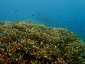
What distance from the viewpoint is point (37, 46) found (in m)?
7.18

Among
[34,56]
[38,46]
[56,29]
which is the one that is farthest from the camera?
[56,29]

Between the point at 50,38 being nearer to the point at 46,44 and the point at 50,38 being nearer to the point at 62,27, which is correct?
the point at 46,44

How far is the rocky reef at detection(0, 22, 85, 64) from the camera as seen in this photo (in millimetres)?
6669

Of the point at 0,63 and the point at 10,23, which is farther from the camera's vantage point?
the point at 10,23

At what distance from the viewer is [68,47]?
24.4 ft

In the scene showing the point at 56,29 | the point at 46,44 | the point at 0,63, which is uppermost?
the point at 56,29

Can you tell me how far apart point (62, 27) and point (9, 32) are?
2.11 meters

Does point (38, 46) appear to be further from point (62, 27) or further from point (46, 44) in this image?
point (62, 27)

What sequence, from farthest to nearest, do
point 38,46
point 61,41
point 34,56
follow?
point 61,41
point 38,46
point 34,56

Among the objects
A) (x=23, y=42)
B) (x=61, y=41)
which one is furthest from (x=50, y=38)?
(x=23, y=42)

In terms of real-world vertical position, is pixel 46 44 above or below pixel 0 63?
above

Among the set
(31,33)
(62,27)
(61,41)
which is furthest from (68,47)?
(62,27)

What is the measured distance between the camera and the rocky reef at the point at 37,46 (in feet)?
21.9

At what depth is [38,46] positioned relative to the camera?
7207mm
